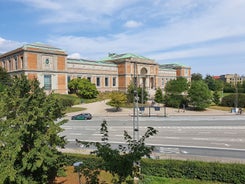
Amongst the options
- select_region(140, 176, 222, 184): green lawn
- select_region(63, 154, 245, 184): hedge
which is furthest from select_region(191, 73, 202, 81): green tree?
select_region(140, 176, 222, 184): green lawn

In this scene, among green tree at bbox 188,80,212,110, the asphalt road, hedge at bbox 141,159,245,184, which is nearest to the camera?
hedge at bbox 141,159,245,184

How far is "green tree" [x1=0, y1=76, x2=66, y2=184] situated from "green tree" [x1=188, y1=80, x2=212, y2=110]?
42386 mm

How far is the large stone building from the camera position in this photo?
5807 centimetres

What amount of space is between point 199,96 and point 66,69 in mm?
37030

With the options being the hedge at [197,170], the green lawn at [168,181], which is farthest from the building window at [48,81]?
the green lawn at [168,181]

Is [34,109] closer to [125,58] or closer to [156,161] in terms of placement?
[156,161]

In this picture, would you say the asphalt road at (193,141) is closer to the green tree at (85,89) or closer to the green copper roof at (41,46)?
the green tree at (85,89)

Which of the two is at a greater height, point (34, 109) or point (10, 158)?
point (34, 109)

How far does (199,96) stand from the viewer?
48188 millimetres

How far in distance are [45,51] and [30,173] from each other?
5511 centimetres

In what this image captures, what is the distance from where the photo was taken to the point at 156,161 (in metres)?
12.5

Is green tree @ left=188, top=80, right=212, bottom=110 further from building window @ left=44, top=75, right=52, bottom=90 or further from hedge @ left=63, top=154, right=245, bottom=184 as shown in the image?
hedge @ left=63, top=154, right=245, bottom=184

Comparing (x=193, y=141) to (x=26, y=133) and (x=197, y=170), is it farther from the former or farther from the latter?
(x=26, y=133)

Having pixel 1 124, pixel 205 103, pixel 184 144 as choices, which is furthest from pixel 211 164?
pixel 205 103
